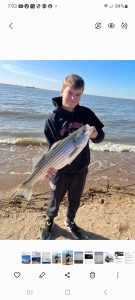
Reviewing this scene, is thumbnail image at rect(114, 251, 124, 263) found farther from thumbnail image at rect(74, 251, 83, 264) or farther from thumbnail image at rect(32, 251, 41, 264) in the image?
thumbnail image at rect(32, 251, 41, 264)

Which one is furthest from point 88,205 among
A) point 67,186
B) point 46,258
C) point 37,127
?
point 37,127

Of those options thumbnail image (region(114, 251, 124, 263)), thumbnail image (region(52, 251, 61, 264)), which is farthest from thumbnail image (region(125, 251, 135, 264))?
thumbnail image (region(52, 251, 61, 264))

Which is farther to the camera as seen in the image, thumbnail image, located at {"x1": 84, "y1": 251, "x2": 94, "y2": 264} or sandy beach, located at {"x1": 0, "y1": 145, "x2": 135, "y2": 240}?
sandy beach, located at {"x1": 0, "y1": 145, "x2": 135, "y2": 240}

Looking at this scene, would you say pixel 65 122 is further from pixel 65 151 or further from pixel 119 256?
pixel 119 256

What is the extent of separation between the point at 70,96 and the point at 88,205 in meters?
0.96

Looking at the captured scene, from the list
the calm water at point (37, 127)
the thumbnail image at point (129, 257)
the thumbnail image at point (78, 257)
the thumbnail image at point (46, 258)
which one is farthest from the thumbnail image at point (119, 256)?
the calm water at point (37, 127)

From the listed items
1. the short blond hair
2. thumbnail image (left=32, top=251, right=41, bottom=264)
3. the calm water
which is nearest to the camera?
thumbnail image (left=32, top=251, right=41, bottom=264)

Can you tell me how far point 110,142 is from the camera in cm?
428

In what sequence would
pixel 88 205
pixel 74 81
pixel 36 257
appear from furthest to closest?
1. pixel 88 205
2. pixel 74 81
3. pixel 36 257

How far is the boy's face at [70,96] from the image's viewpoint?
1.44m

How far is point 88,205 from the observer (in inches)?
85.4

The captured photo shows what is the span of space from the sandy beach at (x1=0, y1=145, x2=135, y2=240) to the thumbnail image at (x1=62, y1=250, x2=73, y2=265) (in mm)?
512

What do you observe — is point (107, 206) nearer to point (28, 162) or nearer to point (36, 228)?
point (36, 228)

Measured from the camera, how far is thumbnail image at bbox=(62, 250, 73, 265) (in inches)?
Answer: 49.6
